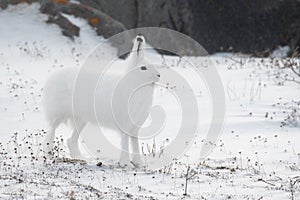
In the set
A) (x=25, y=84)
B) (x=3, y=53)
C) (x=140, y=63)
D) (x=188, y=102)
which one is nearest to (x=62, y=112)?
(x=140, y=63)

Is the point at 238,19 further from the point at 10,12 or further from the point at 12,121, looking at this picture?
the point at 12,121

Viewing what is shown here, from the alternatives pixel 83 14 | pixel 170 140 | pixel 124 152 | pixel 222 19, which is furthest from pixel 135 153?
pixel 222 19

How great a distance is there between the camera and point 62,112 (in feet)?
28.3

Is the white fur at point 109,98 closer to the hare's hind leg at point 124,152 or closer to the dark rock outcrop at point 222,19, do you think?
the hare's hind leg at point 124,152

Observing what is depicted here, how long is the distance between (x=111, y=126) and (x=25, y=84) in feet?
20.8

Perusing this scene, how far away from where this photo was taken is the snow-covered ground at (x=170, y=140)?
6.67 m

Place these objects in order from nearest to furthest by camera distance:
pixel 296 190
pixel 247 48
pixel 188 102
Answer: pixel 296 190, pixel 188 102, pixel 247 48

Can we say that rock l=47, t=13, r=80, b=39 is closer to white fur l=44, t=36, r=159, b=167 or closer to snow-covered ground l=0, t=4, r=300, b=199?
snow-covered ground l=0, t=4, r=300, b=199

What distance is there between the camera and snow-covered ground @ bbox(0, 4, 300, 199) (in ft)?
21.9

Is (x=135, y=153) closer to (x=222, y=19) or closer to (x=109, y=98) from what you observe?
(x=109, y=98)

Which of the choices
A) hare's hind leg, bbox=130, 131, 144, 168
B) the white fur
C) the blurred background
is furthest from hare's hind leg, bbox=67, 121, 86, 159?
the blurred background

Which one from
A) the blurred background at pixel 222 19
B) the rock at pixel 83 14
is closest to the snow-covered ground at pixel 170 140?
the rock at pixel 83 14

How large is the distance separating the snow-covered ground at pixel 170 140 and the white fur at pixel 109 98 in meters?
0.45

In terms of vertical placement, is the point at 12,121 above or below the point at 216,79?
below
